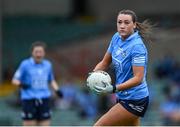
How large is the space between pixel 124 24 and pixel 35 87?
4.66m

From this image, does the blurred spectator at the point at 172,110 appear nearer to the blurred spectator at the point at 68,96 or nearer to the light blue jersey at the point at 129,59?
the blurred spectator at the point at 68,96

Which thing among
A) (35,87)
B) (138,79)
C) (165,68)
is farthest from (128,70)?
(165,68)

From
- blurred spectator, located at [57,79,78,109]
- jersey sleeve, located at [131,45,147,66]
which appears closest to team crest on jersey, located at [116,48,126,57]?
Result: jersey sleeve, located at [131,45,147,66]

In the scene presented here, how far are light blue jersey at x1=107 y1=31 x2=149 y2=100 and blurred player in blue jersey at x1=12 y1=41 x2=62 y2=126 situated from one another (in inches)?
167

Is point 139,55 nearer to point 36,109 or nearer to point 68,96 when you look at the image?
point 36,109

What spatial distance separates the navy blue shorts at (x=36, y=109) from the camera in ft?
40.2

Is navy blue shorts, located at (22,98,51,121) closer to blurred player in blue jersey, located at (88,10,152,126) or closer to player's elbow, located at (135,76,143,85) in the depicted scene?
blurred player in blue jersey, located at (88,10,152,126)

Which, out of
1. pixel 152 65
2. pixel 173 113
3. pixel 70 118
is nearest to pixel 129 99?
pixel 173 113

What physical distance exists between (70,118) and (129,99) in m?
10.6

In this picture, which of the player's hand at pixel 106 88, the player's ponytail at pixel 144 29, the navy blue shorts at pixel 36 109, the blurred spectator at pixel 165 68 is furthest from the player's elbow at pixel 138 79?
the blurred spectator at pixel 165 68

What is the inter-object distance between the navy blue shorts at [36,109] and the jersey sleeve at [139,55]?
186 inches

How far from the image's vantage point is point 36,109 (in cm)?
1230

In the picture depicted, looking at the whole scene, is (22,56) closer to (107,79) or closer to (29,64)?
(29,64)

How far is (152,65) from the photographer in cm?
2247
